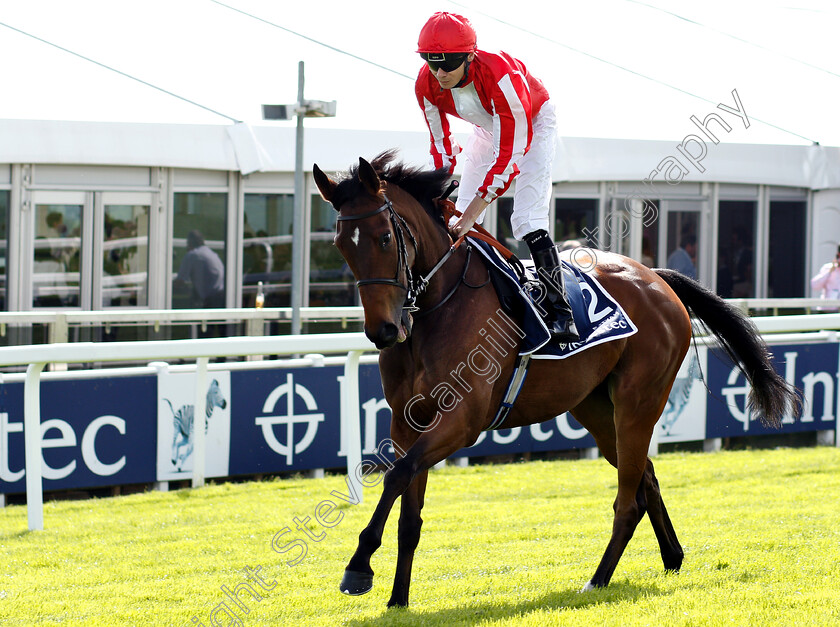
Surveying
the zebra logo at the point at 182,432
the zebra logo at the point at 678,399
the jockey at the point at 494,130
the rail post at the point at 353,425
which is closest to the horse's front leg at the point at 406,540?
the jockey at the point at 494,130

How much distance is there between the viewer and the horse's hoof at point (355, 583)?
3.40 metres

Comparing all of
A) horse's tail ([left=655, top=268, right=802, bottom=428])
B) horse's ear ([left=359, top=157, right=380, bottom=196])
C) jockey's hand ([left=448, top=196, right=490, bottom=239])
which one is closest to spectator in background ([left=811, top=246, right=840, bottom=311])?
horse's tail ([left=655, top=268, right=802, bottom=428])

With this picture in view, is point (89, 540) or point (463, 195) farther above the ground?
point (463, 195)

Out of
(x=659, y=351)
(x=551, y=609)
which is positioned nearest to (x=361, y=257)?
(x=551, y=609)

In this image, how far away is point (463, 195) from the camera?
436 cm

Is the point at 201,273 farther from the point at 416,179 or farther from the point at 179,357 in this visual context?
the point at 416,179

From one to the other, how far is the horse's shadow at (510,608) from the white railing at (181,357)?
6.48ft

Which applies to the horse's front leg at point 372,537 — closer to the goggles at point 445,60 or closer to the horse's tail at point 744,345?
the goggles at point 445,60

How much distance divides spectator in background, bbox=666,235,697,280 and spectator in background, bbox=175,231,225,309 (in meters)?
5.55

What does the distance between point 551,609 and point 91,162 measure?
757cm

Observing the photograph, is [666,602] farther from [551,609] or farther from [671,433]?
[671,433]

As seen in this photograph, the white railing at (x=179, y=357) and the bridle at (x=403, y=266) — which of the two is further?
the white railing at (x=179, y=357)

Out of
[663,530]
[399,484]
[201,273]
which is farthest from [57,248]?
[399,484]

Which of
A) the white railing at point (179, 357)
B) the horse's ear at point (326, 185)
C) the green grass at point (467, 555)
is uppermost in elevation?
the horse's ear at point (326, 185)
